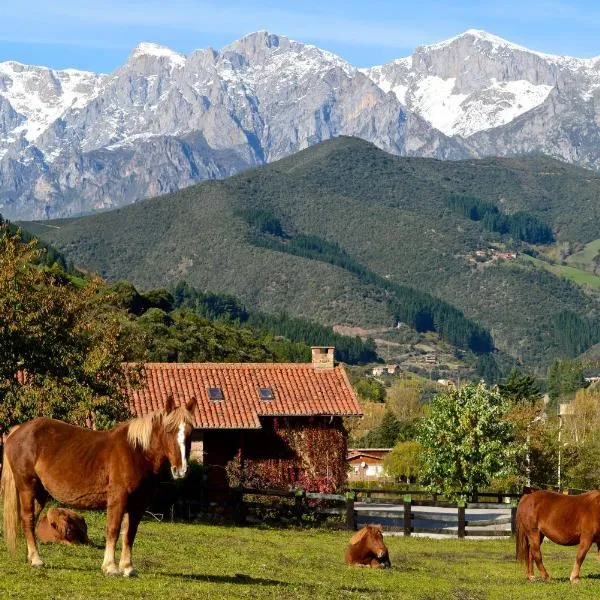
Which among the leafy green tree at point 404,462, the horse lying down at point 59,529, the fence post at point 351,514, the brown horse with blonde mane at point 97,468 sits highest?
the brown horse with blonde mane at point 97,468

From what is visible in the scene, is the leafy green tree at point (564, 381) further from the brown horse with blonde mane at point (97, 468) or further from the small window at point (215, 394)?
the brown horse with blonde mane at point (97, 468)

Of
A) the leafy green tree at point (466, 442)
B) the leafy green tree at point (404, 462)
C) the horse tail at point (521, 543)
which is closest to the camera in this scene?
the horse tail at point (521, 543)

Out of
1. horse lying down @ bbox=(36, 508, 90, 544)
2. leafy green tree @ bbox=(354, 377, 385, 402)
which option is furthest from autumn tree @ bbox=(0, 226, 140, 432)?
leafy green tree @ bbox=(354, 377, 385, 402)

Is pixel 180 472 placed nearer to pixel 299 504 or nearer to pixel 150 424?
pixel 150 424

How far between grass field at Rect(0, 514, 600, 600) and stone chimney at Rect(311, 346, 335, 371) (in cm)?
1484

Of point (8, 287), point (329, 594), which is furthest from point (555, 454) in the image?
point (329, 594)

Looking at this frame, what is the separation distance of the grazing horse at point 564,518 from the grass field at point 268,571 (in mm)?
754

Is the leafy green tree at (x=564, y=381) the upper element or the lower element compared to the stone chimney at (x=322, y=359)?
upper

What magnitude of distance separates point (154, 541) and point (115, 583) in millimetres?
8462

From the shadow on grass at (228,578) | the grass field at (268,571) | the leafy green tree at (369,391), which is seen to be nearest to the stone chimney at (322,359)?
Result: the grass field at (268,571)

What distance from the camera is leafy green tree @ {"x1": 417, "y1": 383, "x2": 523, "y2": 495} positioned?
51.5m

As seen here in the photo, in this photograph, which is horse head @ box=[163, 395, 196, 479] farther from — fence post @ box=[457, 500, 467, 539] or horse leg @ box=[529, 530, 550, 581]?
fence post @ box=[457, 500, 467, 539]

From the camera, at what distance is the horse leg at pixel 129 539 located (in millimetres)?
14680

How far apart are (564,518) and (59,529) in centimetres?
836
